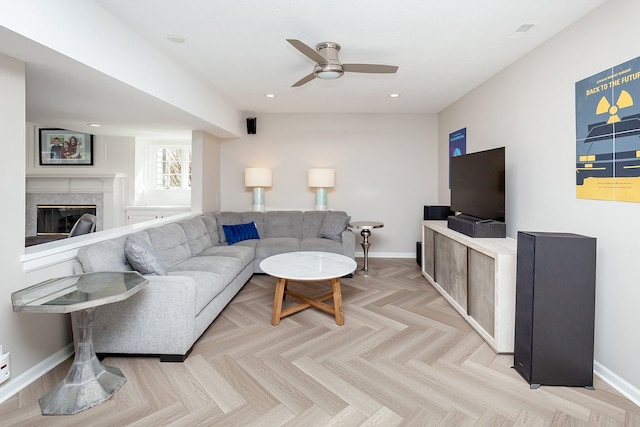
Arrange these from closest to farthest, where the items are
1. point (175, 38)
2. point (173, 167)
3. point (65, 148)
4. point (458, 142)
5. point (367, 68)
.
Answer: point (175, 38), point (367, 68), point (458, 142), point (65, 148), point (173, 167)

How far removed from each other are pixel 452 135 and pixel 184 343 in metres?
A: 4.27

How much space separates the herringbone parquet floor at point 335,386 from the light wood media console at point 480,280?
0.15 meters

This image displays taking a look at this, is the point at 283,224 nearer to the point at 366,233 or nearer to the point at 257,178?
the point at 257,178

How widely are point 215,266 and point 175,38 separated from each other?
1.95 metres

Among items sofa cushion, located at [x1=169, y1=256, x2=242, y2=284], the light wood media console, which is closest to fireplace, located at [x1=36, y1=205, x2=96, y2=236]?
sofa cushion, located at [x1=169, y1=256, x2=242, y2=284]

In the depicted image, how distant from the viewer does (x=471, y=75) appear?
141 inches

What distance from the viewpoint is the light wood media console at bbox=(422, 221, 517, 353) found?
2453 mm

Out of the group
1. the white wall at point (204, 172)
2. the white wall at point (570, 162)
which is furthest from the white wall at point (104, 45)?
the white wall at point (570, 162)

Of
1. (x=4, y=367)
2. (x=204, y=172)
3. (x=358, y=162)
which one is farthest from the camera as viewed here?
(x=358, y=162)

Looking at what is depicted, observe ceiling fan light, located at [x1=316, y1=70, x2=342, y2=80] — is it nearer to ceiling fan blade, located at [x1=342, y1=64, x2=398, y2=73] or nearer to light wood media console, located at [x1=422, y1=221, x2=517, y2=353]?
ceiling fan blade, located at [x1=342, y1=64, x2=398, y2=73]

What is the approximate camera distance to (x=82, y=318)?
196 cm

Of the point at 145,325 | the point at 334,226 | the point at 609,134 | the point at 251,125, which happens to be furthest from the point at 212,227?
the point at 609,134

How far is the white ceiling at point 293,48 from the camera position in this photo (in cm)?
220

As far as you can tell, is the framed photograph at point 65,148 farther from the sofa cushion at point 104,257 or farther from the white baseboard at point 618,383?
the white baseboard at point 618,383
